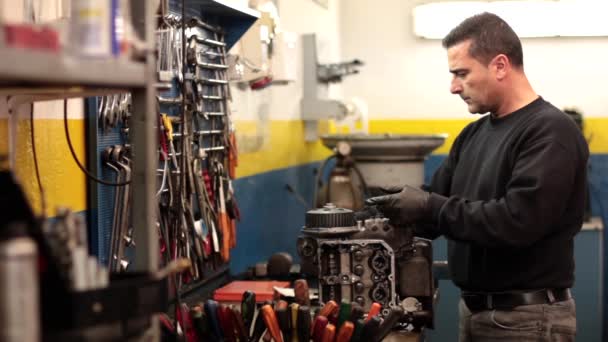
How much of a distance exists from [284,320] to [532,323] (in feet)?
2.61

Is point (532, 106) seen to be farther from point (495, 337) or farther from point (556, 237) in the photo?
point (495, 337)

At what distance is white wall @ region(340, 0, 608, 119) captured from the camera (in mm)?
5062

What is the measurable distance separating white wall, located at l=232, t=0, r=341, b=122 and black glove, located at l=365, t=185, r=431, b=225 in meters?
1.02

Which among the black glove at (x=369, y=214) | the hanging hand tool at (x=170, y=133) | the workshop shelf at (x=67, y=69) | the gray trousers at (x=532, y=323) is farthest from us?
the black glove at (x=369, y=214)

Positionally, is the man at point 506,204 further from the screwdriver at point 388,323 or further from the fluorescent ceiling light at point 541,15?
the fluorescent ceiling light at point 541,15

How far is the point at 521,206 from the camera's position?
2191 mm

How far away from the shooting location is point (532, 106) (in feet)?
7.87

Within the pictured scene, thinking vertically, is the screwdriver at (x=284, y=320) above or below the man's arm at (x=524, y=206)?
below

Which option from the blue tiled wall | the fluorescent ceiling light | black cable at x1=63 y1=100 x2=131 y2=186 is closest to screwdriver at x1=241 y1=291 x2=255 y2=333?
black cable at x1=63 y1=100 x2=131 y2=186

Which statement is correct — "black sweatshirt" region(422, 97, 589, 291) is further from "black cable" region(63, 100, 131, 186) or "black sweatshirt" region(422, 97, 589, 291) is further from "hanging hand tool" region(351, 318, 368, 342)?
"black cable" region(63, 100, 131, 186)

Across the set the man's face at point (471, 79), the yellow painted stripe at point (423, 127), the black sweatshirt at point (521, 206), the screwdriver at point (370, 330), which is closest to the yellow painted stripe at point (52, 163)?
the screwdriver at point (370, 330)

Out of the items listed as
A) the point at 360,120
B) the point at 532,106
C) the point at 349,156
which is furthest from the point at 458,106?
the point at 532,106

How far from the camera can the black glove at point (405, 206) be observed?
2.25 meters

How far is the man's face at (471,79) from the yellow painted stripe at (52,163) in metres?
1.09
